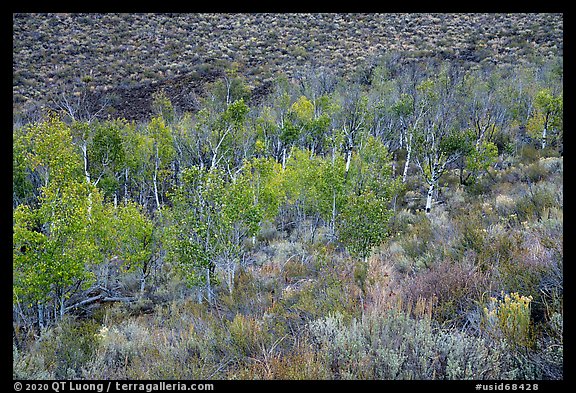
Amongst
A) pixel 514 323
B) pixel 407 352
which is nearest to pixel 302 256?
pixel 407 352

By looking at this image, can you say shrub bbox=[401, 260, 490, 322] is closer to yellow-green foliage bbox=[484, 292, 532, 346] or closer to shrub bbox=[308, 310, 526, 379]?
shrub bbox=[308, 310, 526, 379]

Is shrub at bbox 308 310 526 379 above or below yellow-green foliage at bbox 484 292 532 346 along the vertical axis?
below

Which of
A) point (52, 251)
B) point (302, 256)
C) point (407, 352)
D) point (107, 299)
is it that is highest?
point (407, 352)

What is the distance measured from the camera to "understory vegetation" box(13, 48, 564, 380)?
4.07 meters

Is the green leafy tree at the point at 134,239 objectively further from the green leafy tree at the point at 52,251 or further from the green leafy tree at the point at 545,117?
the green leafy tree at the point at 545,117

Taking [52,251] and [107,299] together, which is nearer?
[52,251]

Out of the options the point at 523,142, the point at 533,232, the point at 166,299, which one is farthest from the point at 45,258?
the point at 523,142

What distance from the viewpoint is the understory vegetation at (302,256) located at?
13.4 feet

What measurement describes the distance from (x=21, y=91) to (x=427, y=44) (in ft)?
187

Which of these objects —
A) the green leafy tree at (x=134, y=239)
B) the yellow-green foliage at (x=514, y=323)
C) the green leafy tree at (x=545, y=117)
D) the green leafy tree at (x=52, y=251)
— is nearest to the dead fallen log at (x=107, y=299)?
the green leafy tree at (x=134, y=239)

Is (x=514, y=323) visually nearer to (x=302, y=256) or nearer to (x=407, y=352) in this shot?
(x=407, y=352)

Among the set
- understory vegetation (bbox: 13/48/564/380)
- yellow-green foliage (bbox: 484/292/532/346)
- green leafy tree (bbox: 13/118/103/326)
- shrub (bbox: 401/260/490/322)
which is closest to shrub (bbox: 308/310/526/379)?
understory vegetation (bbox: 13/48/564/380)

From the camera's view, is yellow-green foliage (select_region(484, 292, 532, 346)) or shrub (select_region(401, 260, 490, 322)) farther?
shrub (select_region(401, 260, 490, 322))

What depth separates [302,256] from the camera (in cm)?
1589
